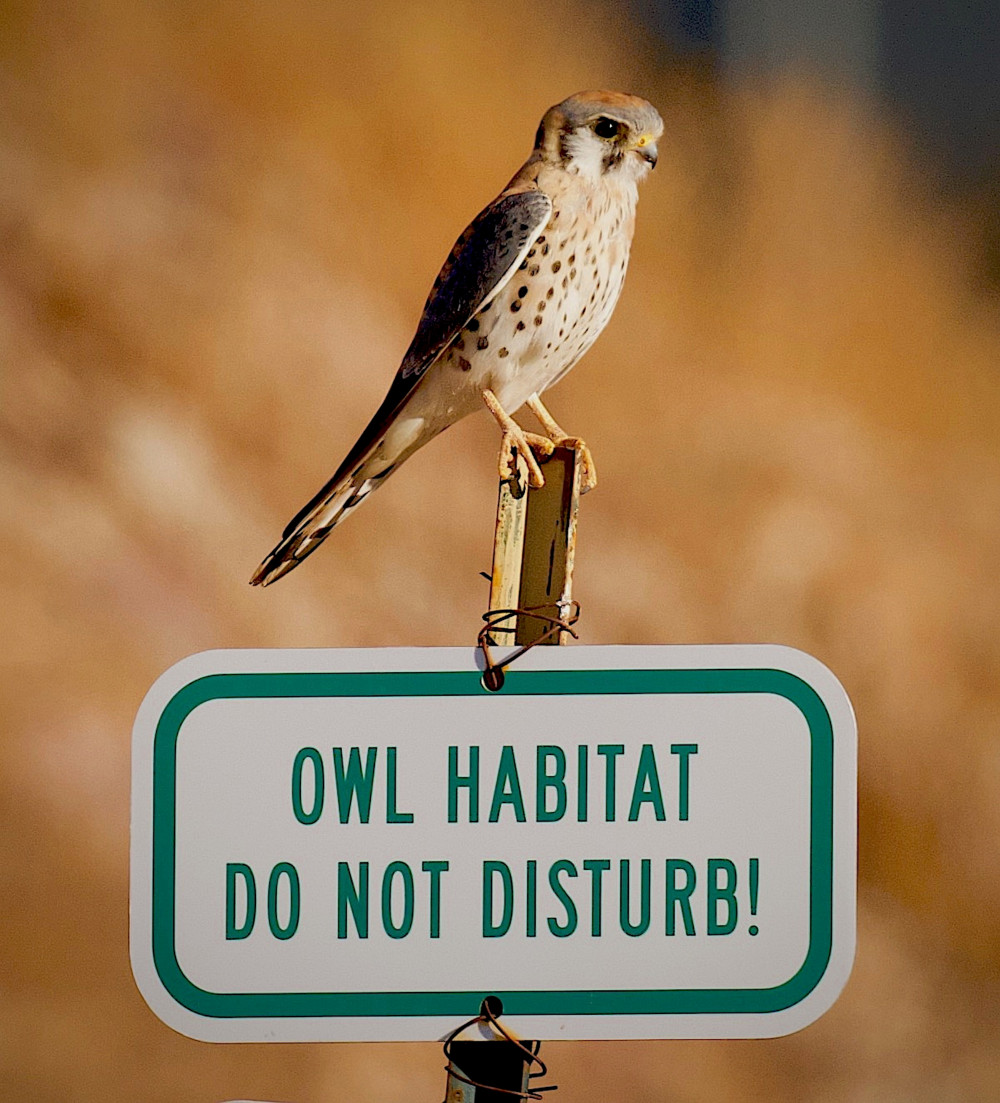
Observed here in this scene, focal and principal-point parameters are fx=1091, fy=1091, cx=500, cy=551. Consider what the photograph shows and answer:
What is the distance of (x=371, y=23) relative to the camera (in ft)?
4.10

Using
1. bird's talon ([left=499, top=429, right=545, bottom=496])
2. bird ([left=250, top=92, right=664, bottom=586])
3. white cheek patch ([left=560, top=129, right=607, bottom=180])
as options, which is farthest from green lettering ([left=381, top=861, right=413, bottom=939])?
white cheek patch ([left=560, top=129, right=607, bottom=180])

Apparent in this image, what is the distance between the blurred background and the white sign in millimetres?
Answer: 675

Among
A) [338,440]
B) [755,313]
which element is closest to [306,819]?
[338,440]

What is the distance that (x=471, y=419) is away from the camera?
4.24 ft

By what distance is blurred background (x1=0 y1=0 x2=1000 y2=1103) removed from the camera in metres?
1.25

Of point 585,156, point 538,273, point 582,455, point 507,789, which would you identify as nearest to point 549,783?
point 507,789

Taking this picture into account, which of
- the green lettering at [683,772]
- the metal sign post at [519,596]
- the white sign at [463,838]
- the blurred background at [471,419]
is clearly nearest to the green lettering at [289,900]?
the white sign at [463,838]

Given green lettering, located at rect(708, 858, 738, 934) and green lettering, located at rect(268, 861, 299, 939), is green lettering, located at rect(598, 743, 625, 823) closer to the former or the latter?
green lettering, located at rect(708, 858, 738, 934)

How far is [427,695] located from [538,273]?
0.54 m

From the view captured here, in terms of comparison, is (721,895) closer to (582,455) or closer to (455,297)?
(582,455)

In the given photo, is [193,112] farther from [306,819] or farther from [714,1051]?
[714,1051]

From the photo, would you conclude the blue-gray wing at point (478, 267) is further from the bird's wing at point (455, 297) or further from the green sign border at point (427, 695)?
the green sign border at point (427, 695)

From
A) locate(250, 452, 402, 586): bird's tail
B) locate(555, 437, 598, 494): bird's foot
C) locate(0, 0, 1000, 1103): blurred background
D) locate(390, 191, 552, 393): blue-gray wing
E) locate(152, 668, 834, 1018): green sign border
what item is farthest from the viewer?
locate(0, 0, 1000, 1103): blurred background

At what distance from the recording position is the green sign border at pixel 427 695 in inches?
23.1
